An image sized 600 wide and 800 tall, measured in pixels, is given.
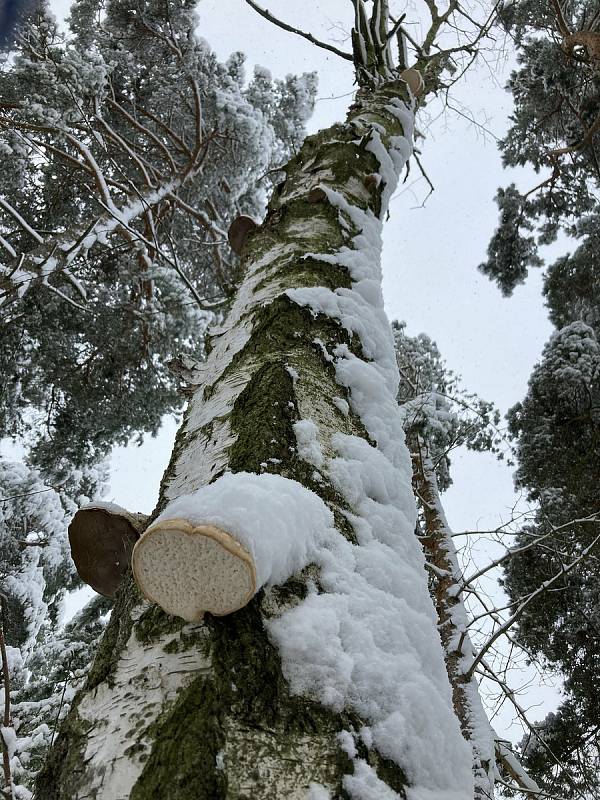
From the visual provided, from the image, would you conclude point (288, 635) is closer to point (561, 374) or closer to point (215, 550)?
point (215, 550)

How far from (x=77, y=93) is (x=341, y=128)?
4.99m

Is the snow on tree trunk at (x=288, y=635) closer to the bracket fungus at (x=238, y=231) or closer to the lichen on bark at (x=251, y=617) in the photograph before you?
the lichen on bark at (x=251, y=617)

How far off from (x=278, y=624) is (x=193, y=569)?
155 millimetres

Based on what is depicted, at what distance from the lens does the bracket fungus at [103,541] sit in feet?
4.38

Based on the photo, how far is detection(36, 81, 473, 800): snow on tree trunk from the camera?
64cm

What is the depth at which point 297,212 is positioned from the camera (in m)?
1.96

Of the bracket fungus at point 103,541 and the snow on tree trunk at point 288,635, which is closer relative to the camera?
the snow on tree trunk at point 288,635

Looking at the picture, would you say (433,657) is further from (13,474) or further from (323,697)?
(13,474)

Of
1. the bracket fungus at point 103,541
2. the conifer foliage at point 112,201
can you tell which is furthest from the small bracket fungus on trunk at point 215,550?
the conifer foliage at point 112,201

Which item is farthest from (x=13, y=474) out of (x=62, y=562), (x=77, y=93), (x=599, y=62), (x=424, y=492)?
(x=599, y=62)

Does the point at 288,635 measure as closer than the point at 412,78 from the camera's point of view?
Yes

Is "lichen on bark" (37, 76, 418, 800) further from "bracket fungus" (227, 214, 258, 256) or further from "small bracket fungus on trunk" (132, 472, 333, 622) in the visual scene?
"bracket fungus" (227, 214, 258, 256)

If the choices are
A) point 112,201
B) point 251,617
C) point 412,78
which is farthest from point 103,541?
point 112,201

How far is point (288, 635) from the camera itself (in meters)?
0.75
